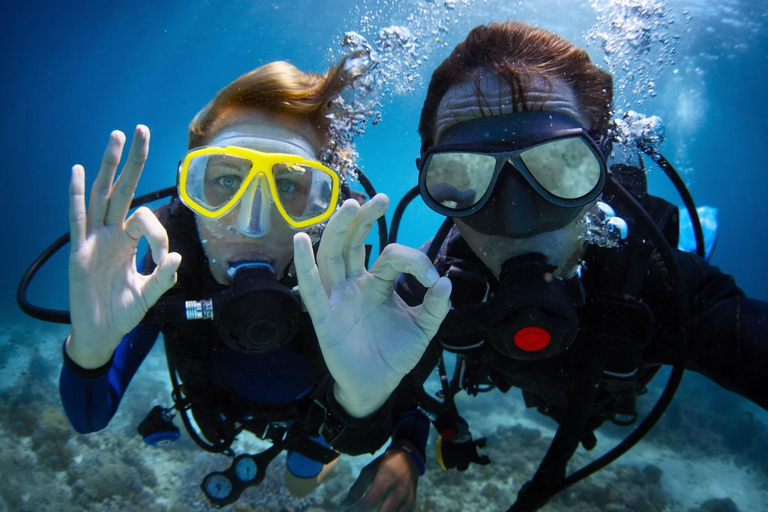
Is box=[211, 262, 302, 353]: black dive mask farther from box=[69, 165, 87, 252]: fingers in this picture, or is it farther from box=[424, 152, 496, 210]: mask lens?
box=[424, 152, 496, 210]: mask lens

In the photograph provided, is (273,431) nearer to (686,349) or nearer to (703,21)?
(686,349)

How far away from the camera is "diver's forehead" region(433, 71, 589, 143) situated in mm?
2277

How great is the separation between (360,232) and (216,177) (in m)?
1.59

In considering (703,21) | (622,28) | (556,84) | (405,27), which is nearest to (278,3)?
(405,27)

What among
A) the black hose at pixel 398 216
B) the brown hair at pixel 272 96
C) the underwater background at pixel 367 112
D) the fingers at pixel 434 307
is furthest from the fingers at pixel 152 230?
the underwater background at pixel 367 112

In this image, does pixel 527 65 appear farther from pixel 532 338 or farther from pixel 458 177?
pixel 532 338

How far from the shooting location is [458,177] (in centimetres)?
245

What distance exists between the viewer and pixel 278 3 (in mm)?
14547

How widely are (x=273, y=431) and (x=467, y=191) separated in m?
2.78

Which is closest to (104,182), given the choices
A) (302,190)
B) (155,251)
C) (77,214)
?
(77,214)

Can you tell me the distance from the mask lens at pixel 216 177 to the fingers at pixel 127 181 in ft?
2.21

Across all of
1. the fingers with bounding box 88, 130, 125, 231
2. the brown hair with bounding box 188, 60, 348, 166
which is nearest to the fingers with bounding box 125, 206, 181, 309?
the fingers with bounding box 88, 130, 125, 231

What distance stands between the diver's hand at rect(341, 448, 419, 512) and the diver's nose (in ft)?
5.89

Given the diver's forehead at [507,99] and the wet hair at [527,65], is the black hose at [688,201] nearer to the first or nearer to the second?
the wet hair at [527,65]
